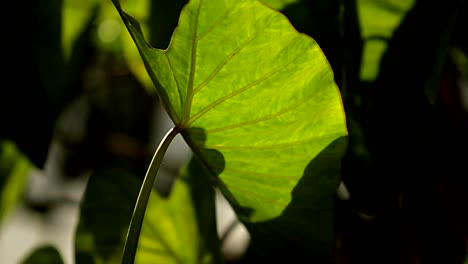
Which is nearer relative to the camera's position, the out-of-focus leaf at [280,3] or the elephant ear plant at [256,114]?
the elephant ear plant at [256,114]

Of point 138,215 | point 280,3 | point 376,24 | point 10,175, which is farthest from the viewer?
point 10,175

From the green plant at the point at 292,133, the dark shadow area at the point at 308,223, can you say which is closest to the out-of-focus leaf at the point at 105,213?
the green plant at the point at 292,133

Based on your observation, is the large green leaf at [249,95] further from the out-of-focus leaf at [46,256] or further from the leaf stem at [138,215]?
the out-of-focus leaf at [46,256]

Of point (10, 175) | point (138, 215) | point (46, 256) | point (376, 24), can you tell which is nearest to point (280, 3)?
point (376, 24)

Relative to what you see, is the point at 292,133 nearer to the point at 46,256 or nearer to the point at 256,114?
the point at 256,114

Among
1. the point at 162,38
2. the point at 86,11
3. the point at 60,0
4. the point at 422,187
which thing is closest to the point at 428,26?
the point at 422,187

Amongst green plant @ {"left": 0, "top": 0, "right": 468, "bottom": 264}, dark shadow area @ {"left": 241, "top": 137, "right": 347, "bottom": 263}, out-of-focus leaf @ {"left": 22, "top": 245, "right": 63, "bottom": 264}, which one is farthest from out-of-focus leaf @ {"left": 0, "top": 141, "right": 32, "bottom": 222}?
dark shadow area @ {"left": 241, "top": 137, "right": 347, "bottom": 263}
